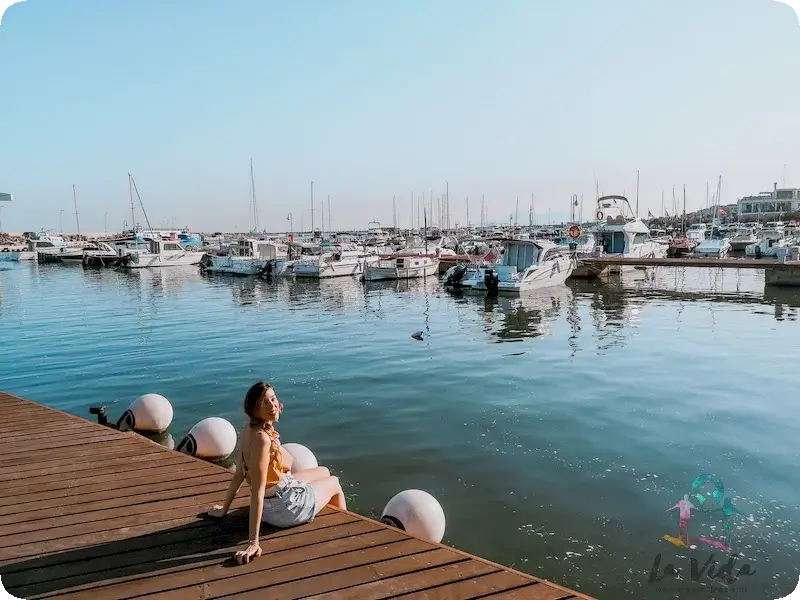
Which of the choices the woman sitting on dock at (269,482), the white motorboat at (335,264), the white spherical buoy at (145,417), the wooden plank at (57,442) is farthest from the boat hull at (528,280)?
the woman sitting on dock at (269,482)

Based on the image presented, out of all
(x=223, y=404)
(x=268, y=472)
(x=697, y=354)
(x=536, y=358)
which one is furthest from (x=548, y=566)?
(x=697, y=354)

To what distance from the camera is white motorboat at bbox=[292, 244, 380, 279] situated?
1745 inches

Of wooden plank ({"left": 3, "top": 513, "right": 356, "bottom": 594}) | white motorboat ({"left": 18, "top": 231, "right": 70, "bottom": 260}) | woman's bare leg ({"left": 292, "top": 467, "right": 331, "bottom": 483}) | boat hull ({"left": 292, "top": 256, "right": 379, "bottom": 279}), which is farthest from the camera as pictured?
white motorboat ({"left": 18, "top": 231, "right": 70, "bottom": 260})

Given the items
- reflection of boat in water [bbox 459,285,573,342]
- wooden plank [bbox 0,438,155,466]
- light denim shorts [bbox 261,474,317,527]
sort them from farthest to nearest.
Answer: reflection of boat in water [bbox 459,285,573,342] < wooden plank [bbox 0,438,155,466] < light denim shorts [bbox 261,474,317,527]

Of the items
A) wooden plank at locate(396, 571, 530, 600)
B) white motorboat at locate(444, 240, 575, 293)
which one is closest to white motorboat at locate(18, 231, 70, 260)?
white motorboat at locate(444, 240, 575, 293)

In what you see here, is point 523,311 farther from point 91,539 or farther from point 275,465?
point 91,539

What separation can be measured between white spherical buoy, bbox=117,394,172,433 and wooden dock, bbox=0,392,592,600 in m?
3.42

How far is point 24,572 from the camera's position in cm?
434

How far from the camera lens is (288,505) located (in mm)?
4852

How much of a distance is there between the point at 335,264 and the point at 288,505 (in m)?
40.6

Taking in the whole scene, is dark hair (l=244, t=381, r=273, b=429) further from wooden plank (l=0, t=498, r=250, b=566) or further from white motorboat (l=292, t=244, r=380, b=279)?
white motorboat (l=292, t=244, r=380, b=279)

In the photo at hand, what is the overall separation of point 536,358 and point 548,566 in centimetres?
1039

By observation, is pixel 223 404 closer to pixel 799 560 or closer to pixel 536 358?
pixel 536 358

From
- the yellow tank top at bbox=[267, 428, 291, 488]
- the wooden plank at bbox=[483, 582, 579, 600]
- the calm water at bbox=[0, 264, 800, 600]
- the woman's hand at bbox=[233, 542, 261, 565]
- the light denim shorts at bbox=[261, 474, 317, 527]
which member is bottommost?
the calm water at bbox=[0, 264, 800, 600]
